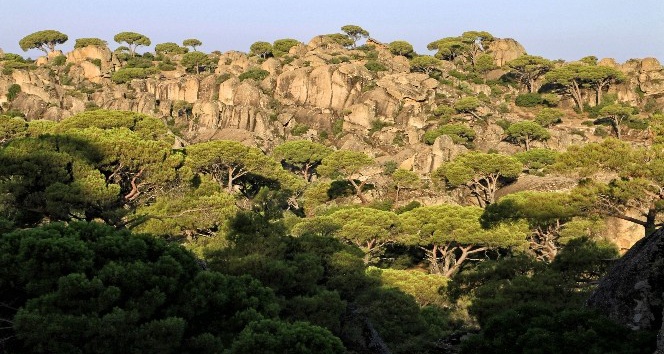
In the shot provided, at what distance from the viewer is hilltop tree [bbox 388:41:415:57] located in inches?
4368

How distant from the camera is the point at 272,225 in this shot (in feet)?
79.1

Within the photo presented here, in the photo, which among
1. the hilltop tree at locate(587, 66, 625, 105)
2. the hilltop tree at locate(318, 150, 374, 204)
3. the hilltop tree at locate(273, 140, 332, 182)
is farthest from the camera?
the hilltop tree at locate(587, 66, 625, 105)

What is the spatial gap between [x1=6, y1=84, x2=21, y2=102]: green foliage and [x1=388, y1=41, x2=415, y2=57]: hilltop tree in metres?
58.0

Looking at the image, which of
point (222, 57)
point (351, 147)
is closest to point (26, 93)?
point (222, 57)

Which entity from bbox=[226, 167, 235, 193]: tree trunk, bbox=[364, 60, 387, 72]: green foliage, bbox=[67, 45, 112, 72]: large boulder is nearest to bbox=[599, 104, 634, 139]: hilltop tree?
bbox=[364, 60, 387, 72]: green foliage

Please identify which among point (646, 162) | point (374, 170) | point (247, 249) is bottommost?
point (374, 170)

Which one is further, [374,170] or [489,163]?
[374,170]

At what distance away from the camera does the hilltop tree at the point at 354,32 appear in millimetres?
122875

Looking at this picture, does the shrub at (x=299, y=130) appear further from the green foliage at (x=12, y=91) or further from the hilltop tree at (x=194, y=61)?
the green foliage at (x=12, y=91)

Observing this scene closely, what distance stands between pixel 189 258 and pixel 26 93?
7366cm

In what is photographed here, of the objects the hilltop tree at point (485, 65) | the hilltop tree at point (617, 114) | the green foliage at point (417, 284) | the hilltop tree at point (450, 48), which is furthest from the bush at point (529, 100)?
the green foliage at point (417, 284)

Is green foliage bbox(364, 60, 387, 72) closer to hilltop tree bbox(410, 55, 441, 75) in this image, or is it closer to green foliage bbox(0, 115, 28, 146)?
hilltop tree bbox(410, 55, 441, 75)

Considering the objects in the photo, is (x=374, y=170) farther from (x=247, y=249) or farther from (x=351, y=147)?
(x=247, y=249)

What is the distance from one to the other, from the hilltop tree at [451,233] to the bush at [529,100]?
52.8m
